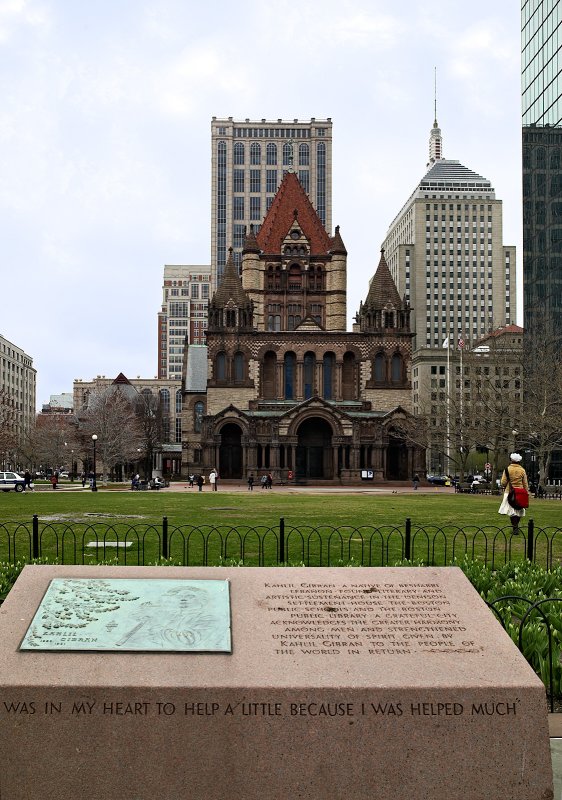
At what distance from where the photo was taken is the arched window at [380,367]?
77.1 metres

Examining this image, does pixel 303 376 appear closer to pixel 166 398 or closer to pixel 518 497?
pixel 518 497

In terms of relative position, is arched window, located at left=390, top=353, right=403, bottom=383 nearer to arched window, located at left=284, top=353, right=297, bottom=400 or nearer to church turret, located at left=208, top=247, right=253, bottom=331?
arched window, located at left=284, top=353, right=297, bottom=400

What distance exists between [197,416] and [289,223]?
890 inches

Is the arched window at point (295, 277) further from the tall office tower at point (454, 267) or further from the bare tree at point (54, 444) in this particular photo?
the tall office tower at point (454, 267)

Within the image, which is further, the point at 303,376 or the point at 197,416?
the point at 197,416

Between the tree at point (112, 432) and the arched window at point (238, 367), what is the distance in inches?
501

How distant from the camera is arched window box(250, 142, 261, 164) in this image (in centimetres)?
14700

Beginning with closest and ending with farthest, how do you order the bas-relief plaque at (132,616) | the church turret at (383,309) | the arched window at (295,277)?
the bas-relief plaque at (132,616) < the church turret at (383,309) < the arched window at (295,277)

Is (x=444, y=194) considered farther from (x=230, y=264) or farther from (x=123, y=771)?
(x=123, y=771)

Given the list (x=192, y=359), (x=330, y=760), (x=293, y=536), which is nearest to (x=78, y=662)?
(x=330, y=760)

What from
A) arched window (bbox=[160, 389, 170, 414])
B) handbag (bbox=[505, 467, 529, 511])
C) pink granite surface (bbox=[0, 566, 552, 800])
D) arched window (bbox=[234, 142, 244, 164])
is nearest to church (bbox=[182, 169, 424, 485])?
handbag (bbox=[505, 467, 529, 511])

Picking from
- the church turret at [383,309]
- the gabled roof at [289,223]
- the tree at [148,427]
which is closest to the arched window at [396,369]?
the church turret at [383,309]

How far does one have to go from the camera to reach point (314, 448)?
73938mm

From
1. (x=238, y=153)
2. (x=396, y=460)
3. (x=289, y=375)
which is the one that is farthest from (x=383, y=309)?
(x=238, y=153)
